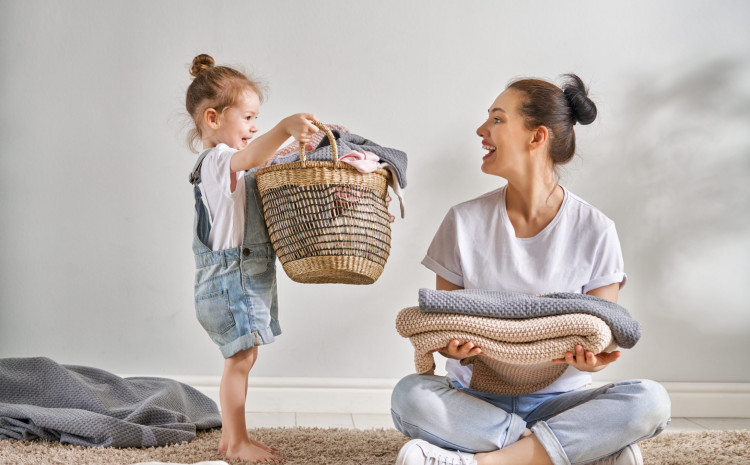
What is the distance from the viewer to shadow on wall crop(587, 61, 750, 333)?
2541mm

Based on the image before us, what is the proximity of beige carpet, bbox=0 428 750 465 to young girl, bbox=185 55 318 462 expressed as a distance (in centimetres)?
10

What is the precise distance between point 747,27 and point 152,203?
214 centimetres

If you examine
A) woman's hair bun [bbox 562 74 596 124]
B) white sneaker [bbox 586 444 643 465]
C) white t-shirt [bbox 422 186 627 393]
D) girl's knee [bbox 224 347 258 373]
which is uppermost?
woman's hair bun [bbox 562 74 596 124]

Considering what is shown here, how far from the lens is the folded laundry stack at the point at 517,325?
139 centimetres

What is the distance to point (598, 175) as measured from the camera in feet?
8.32

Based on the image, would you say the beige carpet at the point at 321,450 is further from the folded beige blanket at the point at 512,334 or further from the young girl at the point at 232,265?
the folded beige blanket at the point at 512,334

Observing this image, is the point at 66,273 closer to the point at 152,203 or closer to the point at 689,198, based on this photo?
the point at 152,203

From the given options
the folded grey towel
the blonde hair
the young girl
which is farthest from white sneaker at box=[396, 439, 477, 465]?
the blonde hair

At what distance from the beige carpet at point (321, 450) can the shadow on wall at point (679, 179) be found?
64 centimetres

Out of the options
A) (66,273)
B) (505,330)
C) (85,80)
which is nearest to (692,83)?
(505,330)

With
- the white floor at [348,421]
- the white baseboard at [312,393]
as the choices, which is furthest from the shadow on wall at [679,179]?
the white baseboard at [312,393]

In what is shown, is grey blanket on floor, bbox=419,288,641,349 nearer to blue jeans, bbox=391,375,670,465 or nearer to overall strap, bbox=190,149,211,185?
blue jeans, bbox=391,375,670,465

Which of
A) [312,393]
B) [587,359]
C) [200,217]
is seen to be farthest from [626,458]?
[312,393]

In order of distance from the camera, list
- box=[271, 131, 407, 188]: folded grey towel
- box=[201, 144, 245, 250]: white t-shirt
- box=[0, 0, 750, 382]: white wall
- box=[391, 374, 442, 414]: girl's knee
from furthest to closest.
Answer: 1. box=[0, 0, 750, 382]: white wall
2. box=[201, 144, 245, 250]: white t-shirt
3. box=[271, 131, 407, 188]: folded grey towel
4. box=[391, 374, 442, 414]: girl's knee
